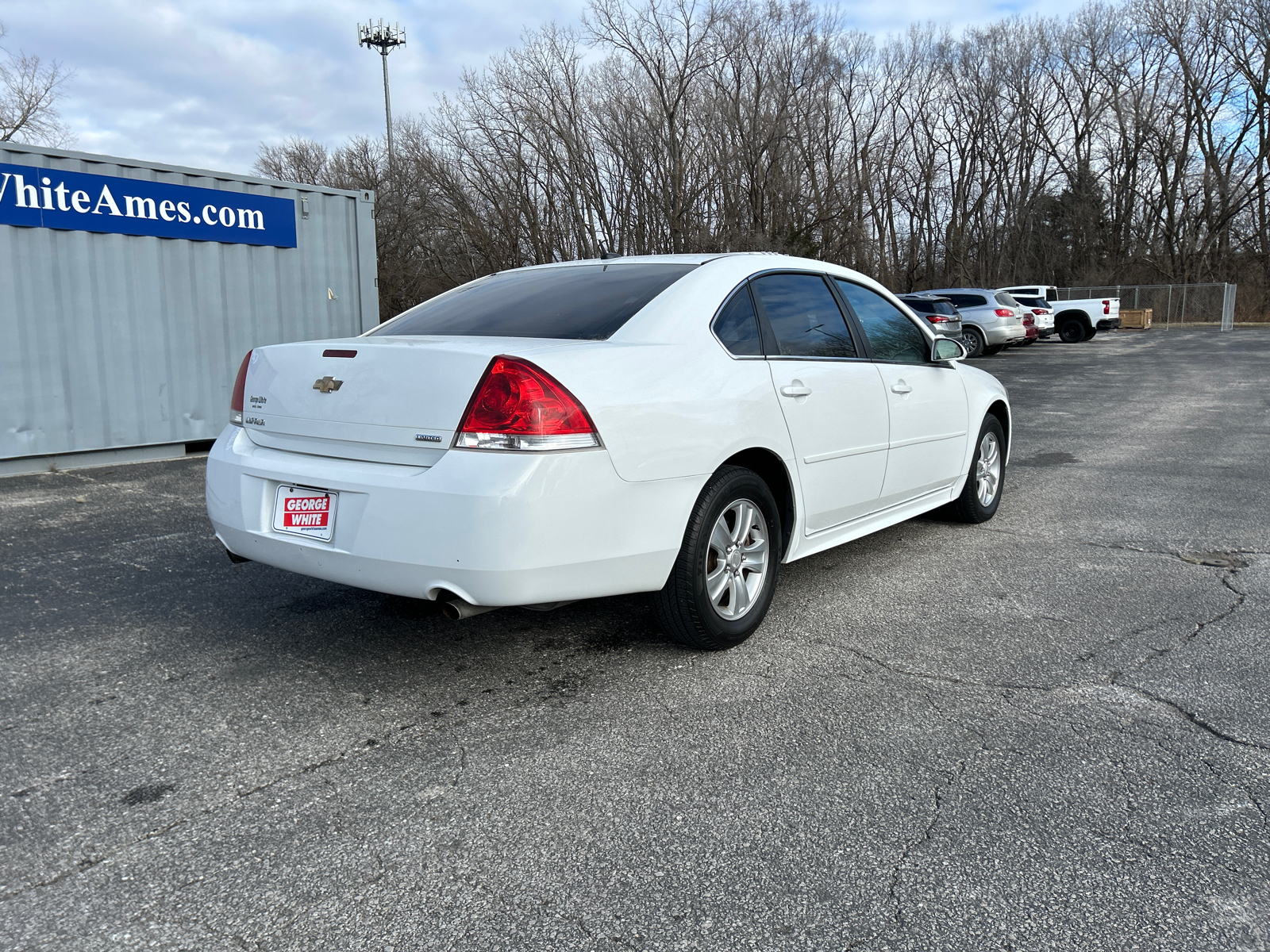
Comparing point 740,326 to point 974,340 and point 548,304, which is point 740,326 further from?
point 974,340

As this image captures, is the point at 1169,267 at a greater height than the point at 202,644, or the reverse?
the point at 1169,267

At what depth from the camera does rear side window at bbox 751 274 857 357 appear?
4.07m

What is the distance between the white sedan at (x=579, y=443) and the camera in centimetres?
297

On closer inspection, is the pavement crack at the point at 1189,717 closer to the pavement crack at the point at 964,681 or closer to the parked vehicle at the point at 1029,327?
the pavement crack at the point at 964,681

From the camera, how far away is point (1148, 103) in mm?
46750

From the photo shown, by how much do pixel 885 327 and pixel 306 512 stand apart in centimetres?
308

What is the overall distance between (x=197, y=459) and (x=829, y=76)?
32.2 m

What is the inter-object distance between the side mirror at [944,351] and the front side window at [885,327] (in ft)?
0.19

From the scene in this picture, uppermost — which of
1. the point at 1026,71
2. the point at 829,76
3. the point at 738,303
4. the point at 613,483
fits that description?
the point at 1026,71

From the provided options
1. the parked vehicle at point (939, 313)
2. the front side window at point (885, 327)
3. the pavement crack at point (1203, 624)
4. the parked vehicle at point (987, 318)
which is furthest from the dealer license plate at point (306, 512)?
the parked vehicle at point (987, 318)

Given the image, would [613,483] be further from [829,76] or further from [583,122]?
[829,76]

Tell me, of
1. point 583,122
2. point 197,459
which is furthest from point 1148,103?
point 197,459

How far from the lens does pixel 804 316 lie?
428cm

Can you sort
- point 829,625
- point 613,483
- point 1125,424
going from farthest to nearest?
1. point 1125,424
2. point 829,625
3. point 613,483
